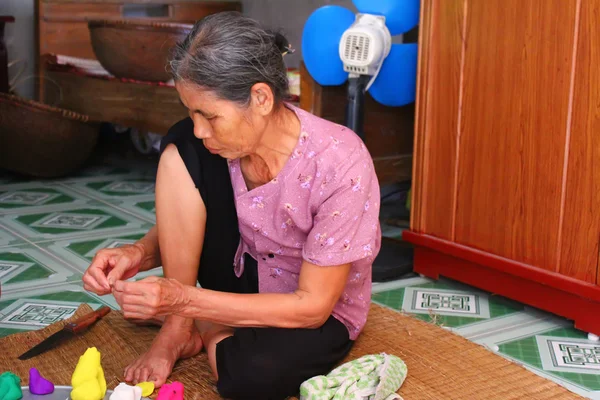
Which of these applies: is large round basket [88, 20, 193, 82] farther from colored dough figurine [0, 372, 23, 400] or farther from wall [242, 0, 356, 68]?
colored dough figurine [0, 372, 23, 400]

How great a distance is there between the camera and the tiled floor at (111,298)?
1.80 meters

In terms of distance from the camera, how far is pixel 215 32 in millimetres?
1287

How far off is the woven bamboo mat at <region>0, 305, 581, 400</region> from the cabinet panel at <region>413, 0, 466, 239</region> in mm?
447

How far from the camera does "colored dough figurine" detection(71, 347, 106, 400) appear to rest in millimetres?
1256

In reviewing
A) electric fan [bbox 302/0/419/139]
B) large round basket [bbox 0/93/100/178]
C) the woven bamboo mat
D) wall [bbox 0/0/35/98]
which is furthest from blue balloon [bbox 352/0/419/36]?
wall [bbox 0/0/35/98]

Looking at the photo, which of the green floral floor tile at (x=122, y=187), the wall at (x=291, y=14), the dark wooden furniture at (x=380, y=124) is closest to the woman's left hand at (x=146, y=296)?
the dark wooden furniture at (x=380, y=124)

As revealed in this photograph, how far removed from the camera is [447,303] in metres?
2.12

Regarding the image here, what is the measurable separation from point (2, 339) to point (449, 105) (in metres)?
1.28

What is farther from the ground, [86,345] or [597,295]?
[597,295]

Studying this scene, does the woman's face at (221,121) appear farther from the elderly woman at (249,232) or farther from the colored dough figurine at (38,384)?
the colored dough figurine at (38,384)

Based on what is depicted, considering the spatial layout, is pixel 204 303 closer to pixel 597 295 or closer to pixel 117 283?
pixel 117 283

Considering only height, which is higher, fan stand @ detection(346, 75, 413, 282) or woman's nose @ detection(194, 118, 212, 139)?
woman's nose @ detection(194, 118, 212, 139)

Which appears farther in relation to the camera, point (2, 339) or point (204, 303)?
point (2, 339)

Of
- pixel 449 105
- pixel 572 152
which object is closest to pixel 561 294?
pixel 572 152
